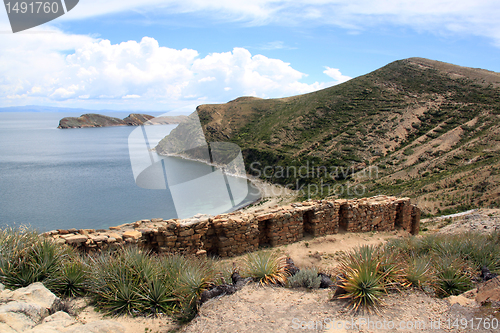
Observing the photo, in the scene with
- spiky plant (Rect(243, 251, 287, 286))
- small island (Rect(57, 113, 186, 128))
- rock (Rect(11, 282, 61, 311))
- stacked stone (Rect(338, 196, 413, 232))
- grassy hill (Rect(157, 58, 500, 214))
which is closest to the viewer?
rock (Rect(11, 282, 61, 311))

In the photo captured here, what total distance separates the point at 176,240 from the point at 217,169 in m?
61.9

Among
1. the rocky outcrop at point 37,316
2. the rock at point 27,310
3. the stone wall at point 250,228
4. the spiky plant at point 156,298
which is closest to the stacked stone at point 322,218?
the stone wall at point 250,228

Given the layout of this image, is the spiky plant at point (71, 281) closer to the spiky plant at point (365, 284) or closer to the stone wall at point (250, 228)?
the stone wall at point (250, 228)

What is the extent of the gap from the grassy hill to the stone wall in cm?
1291

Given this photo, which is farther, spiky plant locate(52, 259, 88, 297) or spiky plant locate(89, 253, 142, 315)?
spiky plant locate(52, 259, 88, 297)

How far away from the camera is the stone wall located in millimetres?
8188

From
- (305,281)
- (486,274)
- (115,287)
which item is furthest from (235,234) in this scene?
(486,274)

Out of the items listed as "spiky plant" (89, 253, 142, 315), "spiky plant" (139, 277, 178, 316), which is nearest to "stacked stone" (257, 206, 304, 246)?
"spiky plant" (139, 277, 178, 316)

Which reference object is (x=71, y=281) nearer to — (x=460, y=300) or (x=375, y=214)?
(x=460, y=300)

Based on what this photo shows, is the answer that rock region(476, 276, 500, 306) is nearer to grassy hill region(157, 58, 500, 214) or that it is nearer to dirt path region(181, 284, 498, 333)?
dirt path region(181, 284, 498, 333)

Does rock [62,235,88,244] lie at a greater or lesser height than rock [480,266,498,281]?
greater

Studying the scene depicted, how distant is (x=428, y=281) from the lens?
5.73 meters

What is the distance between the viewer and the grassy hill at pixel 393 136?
29219 mm

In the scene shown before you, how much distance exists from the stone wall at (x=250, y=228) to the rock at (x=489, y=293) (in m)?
6.03
